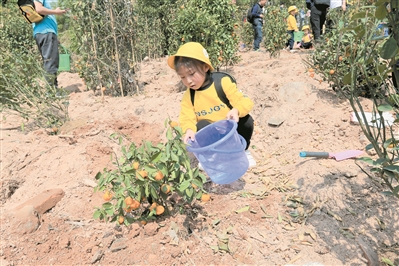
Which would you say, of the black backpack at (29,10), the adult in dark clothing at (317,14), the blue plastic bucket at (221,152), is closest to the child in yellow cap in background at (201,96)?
the blue plastic bucket at (221,152)

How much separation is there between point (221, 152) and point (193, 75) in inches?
27.0

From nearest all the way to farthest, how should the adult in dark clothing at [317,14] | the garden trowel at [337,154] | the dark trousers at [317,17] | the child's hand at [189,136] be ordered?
the child's hand at [189,136], the garden trowel at [337,154], the adult in dark clothing at [317,14], the dark trousers at [317,17]

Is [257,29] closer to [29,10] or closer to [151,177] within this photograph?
[29,10]

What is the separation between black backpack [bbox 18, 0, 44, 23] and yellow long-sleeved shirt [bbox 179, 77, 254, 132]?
310 centimetres

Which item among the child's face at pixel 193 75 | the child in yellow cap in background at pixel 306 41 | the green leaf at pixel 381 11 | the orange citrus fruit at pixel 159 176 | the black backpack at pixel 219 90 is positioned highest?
the green leaf at pixel 381 11

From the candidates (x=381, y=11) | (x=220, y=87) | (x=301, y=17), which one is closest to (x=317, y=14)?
(x=220, y=87)

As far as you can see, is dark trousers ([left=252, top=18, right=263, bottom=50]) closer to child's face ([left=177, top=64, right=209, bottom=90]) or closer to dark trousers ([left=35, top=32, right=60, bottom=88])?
dark trousers ([left=35, top=32, right=60, bottom=88])

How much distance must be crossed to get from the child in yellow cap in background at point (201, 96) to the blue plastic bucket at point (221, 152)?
0.33 ft

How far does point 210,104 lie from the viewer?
2.53 metres

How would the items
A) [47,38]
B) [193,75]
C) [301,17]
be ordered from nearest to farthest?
1. [193,75]
2. [47,38]
3. [301,17]

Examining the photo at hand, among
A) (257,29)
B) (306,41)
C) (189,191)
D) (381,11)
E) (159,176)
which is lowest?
(306,41)

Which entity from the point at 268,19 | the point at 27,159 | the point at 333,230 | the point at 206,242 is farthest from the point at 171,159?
the point at 268,19

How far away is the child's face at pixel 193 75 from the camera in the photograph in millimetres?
2303

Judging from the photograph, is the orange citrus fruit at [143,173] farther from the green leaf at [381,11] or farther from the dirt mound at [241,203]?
the green leaf at [381,11]
